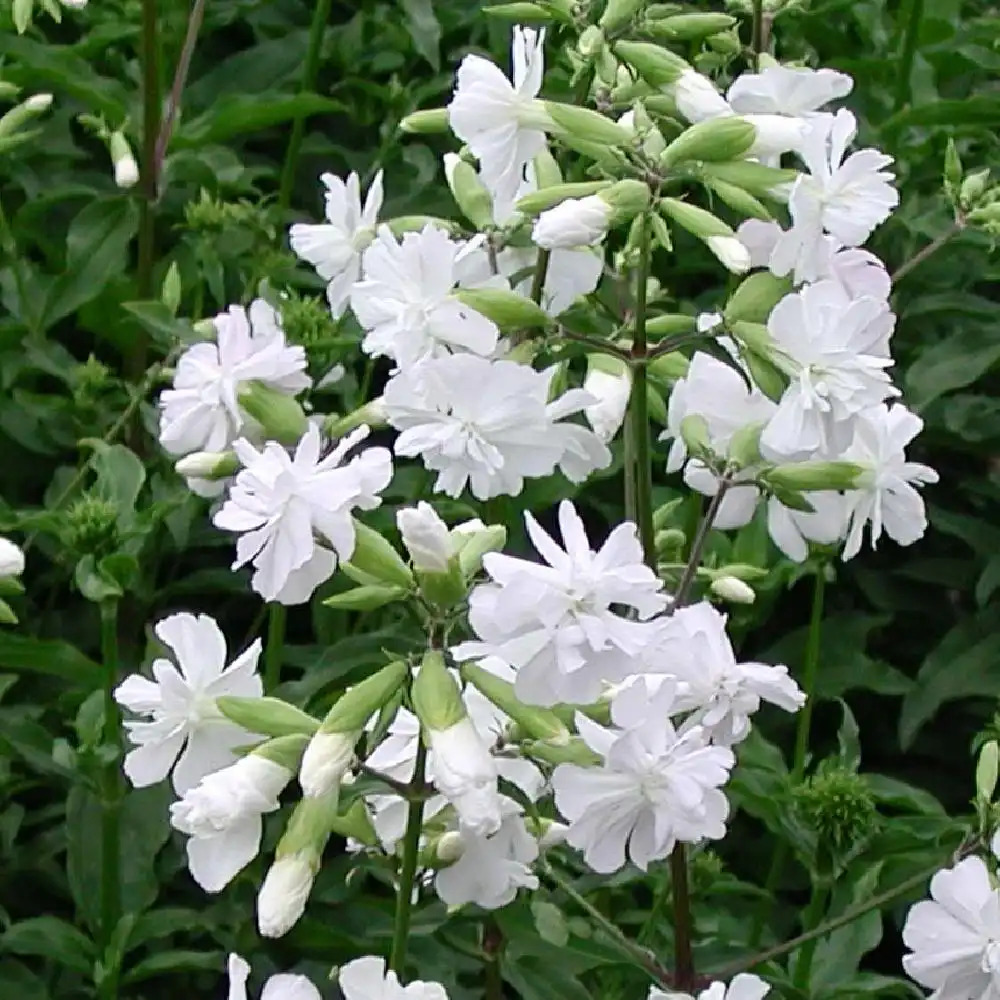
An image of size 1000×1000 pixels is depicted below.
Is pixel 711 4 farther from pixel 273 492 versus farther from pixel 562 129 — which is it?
pixel 273 492

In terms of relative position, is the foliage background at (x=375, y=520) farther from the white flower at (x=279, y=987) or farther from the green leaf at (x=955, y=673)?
the white flower at (x=279, y=987)

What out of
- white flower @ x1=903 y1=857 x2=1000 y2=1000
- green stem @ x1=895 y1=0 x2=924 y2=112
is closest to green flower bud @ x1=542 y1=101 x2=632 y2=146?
white flower @ x1=903 y1=857 x2=1000 y2=1000

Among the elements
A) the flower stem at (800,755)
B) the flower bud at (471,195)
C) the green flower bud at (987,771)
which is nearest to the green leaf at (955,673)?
the flower stem at (800,755)

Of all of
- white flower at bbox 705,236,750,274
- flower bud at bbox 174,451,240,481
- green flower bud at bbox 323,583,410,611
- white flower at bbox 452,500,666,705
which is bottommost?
flower bud at bbox 174,451,240,481

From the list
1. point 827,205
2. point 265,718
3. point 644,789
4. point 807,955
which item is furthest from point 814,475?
point 807,955

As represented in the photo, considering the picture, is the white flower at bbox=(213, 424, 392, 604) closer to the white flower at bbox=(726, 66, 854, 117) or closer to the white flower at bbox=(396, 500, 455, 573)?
the white flower at bbox=(396, 500, 455, 573)
